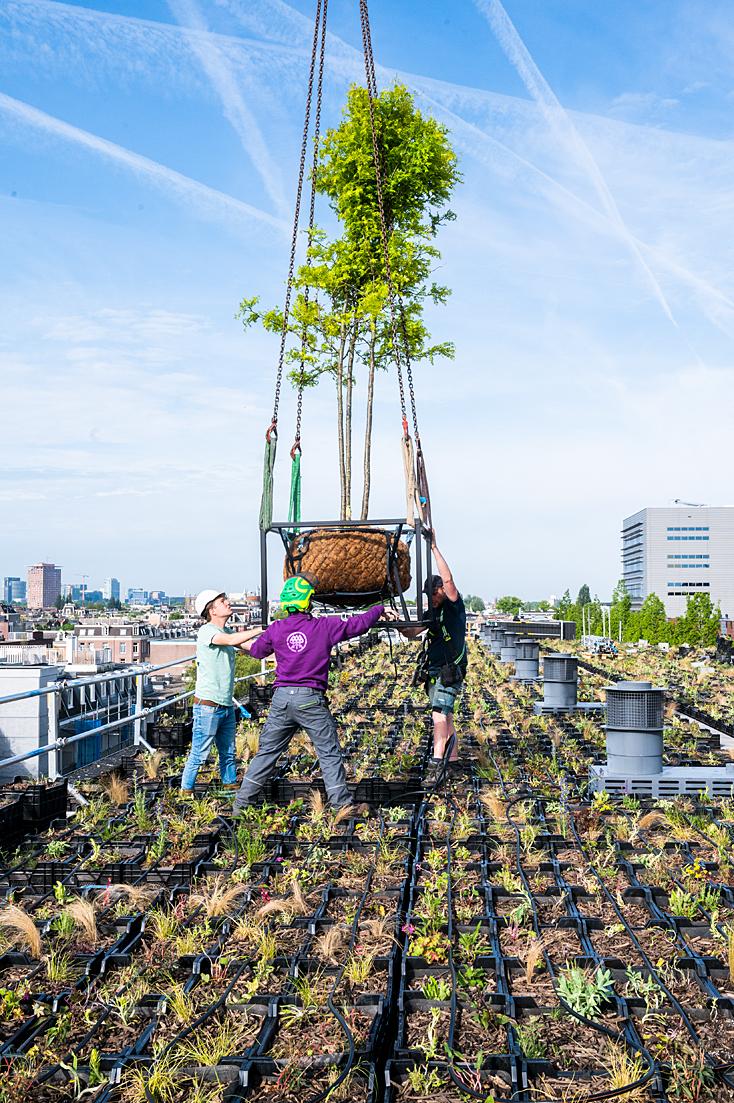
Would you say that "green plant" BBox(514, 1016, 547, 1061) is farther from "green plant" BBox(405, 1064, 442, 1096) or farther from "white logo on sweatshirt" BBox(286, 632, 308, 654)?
"white logo on sweatshirt" BBox(286, 632, 308, 654)

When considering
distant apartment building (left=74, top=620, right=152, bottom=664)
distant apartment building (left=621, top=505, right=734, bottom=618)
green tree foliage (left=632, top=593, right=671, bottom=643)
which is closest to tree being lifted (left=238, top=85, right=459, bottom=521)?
green tree foliage (left=632, top=593, right=671, bottom=643)

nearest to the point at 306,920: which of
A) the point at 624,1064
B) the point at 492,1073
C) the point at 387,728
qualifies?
the point at 492,1073

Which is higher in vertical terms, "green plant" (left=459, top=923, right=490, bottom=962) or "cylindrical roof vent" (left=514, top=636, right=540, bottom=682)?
"cylindrical roof vent" (left=514, top=636, right=540, bottom=682)

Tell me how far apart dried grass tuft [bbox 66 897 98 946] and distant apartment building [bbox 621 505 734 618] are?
185514mm

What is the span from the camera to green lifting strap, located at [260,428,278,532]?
19.2 feet

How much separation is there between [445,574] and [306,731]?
5.63ft

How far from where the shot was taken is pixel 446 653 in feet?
26.0

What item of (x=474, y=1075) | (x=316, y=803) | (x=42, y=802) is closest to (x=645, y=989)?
(x=474, y=1075)

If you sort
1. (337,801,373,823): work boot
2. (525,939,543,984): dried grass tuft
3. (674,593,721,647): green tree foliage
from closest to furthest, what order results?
(525,939,543,984): dried grass tuft → (337,801,373,823): work boot → (674,593,721,647): green tree foliage

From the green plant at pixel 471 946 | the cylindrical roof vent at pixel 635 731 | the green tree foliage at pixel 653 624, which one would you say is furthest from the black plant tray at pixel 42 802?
the green tree foliage at pixel 653 624

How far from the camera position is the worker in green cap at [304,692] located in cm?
609

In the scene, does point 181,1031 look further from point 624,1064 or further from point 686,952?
point 686,952

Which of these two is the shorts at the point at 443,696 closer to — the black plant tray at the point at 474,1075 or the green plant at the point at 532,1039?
the green plant at the point at 532,1039

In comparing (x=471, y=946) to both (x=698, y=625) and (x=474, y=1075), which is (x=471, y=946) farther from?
(x=698, y=625)
